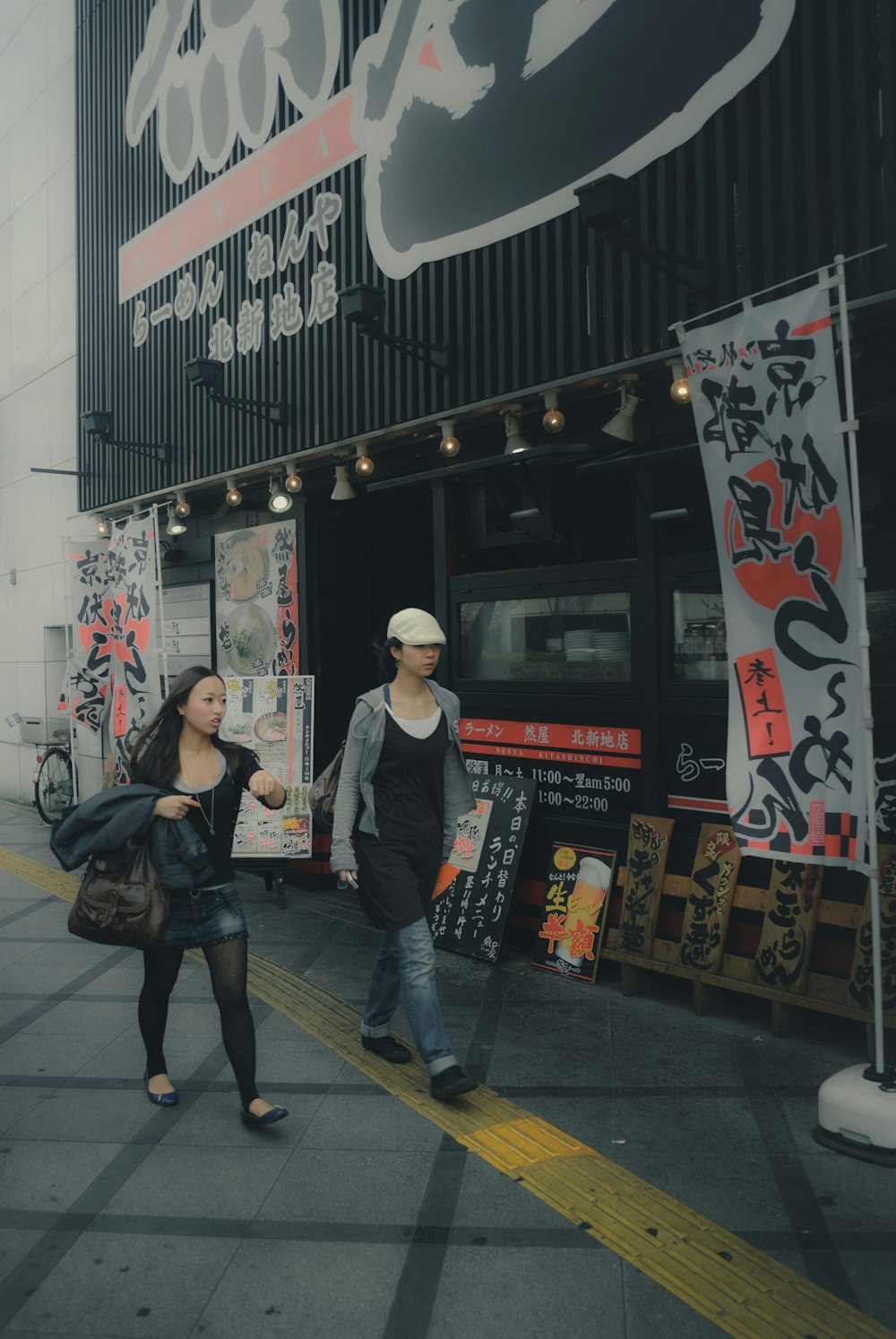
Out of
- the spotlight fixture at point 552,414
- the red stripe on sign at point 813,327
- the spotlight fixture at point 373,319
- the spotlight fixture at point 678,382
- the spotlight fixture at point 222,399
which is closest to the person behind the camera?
the red stripe on sign at point 813,327

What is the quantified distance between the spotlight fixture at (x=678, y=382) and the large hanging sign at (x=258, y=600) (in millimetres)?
4519

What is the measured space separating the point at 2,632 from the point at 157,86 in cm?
821

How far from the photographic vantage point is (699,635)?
20.3 ft

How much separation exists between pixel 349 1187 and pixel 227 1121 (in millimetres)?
854

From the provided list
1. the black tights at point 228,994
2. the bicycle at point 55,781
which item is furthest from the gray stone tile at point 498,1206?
the bicycle at point 55,781

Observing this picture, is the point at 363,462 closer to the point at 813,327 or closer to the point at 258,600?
the point at 258,600

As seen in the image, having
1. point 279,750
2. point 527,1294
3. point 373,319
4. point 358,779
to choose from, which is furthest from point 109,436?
point 527,1294

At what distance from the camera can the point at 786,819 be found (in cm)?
446

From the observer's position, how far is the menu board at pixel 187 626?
10.7 metres

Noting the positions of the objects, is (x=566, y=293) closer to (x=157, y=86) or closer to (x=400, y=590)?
(x=400, y=590)

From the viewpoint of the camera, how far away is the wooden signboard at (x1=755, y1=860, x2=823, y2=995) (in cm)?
523

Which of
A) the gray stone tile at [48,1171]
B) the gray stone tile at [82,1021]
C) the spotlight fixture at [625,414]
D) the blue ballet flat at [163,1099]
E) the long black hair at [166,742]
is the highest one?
the spotlight fixture at [625,414]

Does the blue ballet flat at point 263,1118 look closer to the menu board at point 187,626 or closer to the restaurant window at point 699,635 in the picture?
the restaurant window at point 699,635

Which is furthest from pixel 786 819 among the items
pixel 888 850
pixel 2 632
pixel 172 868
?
pixel 2 632
